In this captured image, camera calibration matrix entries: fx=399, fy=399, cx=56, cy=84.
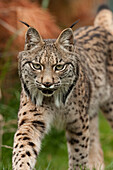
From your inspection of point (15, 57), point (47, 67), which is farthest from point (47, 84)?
point (15, 57)

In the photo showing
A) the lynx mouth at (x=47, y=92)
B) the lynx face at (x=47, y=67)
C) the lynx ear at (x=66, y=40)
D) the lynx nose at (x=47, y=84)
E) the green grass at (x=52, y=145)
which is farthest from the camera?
the green grass at (x=52, y=145)

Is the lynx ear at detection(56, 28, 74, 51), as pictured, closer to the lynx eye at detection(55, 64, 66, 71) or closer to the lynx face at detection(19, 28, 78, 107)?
the lynx face at detection(19, 28, 78, 107)

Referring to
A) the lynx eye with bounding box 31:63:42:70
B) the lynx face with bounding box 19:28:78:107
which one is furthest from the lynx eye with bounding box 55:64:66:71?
the lynx eye with bounding box 31:63:42:70

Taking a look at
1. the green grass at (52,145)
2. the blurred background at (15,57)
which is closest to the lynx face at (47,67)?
the green grass at (52,145)

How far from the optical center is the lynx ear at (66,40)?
4.56m

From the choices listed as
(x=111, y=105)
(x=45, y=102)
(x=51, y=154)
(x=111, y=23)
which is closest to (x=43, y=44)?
(x=45, y=102)

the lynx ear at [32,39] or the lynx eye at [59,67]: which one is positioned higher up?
the lynx ear at [32,39]

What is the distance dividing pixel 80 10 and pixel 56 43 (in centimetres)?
719

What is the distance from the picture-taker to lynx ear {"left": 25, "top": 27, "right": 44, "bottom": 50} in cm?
447

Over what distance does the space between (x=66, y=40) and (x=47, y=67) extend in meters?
0.50

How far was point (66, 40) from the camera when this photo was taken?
182 inches

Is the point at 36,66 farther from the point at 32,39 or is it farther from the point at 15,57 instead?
the point at 15,57

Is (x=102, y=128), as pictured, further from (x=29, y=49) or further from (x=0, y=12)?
(x=29, y=49)

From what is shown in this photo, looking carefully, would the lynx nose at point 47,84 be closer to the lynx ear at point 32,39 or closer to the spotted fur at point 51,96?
A: the spotted fur at point 51,96
